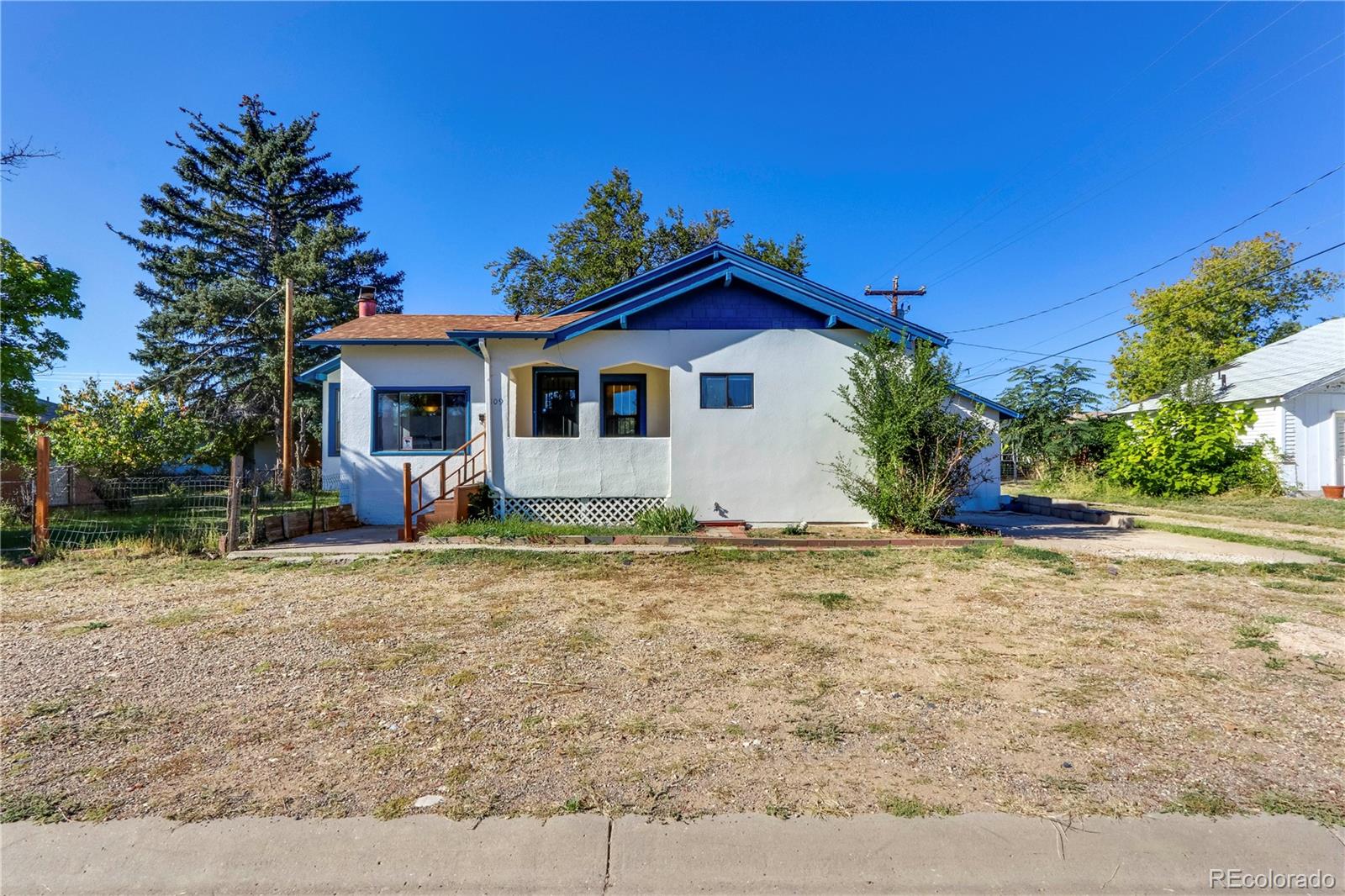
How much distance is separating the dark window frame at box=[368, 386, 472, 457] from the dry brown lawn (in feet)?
18.1

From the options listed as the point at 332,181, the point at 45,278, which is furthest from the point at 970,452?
the point at 332,181

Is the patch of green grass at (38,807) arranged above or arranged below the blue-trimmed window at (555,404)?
below

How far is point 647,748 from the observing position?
3.11m

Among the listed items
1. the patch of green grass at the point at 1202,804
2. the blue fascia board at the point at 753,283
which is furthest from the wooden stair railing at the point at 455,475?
the patch of green grass at the point at 1202,804

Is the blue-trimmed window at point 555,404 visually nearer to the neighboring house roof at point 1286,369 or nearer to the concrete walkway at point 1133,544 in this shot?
the concrete walkway at point 1133,544

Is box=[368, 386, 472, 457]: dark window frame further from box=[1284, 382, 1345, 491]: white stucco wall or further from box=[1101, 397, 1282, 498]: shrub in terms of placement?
box=[1284, 382, 1345, 491]: white stucco wall

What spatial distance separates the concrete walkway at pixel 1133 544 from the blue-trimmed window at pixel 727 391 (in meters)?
5.37

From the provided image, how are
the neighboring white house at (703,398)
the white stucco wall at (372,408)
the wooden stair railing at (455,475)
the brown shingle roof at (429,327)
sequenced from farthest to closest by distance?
1. the white stucco wall at (372,408)
2. the brown shingle roof at (429,327)
3. the wooden stair railing at (455,475)
4. the neighboring white house at (703,398)

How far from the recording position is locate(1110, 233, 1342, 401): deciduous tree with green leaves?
30297mm

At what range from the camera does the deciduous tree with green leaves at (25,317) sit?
1162 cm

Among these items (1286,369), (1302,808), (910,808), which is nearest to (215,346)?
(910,808)

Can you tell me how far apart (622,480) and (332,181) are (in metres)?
29.3

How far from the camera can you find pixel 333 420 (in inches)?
588

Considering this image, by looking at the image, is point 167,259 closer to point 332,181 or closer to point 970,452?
point 332,181
